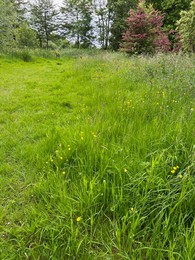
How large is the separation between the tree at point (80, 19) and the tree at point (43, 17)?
5.08ft

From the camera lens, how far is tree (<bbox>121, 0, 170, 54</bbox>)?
8.90 meters

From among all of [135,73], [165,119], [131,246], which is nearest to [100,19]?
[135,73]

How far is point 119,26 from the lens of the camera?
16.5 m

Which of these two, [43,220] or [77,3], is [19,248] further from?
[77,3]

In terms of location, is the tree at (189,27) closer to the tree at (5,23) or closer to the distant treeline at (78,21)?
the distant treeline at (78,21)

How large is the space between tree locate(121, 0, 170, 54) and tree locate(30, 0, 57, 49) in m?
15.5

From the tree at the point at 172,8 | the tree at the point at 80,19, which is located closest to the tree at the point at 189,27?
the tree at the point at 172,8

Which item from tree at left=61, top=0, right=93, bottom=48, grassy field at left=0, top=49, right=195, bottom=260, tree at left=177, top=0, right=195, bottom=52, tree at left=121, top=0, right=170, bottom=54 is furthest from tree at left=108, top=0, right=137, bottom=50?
grassy field at left=0, top=49, right=195, bottom=260

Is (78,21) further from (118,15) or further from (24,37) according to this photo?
(24,37)

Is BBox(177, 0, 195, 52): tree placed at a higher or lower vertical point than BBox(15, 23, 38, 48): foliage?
lower

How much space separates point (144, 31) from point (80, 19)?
13.4m

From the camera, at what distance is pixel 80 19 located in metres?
19.7

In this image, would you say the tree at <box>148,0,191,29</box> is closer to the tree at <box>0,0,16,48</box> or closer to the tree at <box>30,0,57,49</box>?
the tree at <box>30,0,57,49</box>

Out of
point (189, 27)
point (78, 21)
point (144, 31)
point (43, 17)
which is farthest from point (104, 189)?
point (43, 17)
